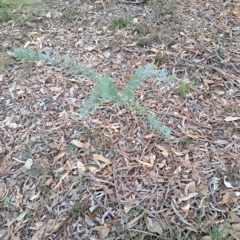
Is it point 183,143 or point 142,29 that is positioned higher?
point 142,29

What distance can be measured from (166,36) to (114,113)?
902mm

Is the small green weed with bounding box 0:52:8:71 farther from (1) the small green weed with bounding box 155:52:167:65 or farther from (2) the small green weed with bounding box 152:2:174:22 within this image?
(2) the small green weed with bounding box 152:2:174:22

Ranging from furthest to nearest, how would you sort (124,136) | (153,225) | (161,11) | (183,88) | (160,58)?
(161,11), (160,58), (183,88), (124,136), (153,225)

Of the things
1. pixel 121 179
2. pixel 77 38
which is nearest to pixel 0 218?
pixel 121 179

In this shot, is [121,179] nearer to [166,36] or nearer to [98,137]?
[98,137]

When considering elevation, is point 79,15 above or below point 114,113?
above

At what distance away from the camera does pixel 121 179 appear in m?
1.57

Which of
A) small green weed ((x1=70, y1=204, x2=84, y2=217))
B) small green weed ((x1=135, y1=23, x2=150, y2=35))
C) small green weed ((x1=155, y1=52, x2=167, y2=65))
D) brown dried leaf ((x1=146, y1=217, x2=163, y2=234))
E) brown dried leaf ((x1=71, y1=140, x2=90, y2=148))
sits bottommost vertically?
brown dried leaf ((x1=146, y1=217, x2=163, y2=234))

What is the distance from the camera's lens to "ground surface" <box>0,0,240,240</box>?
4.73ft

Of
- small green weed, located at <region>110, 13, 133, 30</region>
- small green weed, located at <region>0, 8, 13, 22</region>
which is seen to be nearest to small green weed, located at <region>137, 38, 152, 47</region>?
small green weed, located at <region>110, 13, 133, 30</region>

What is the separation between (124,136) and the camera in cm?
175

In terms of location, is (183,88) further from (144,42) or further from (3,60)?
(3,60)

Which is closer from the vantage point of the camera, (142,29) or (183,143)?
(183,143)

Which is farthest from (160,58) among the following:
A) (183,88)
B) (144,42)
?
(183,88)
